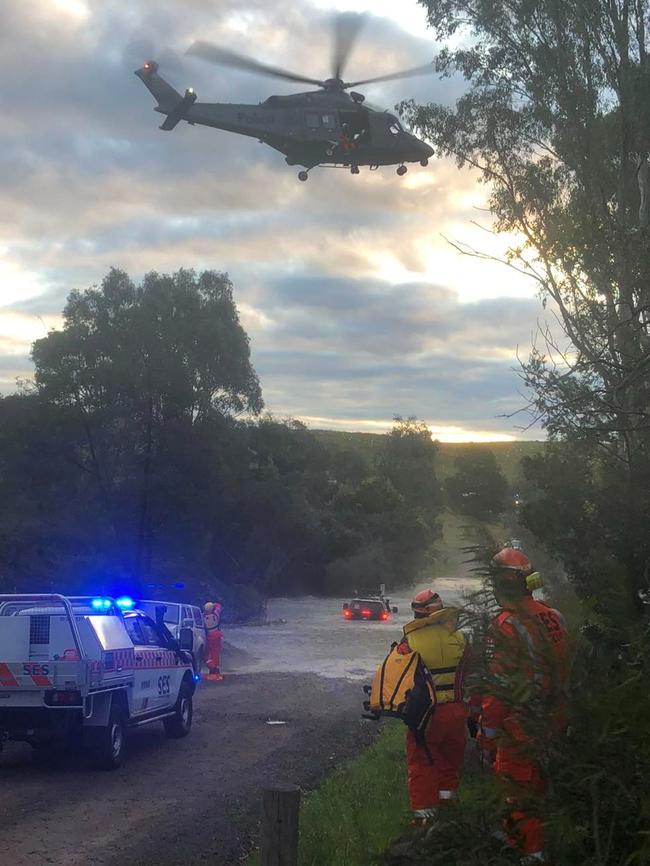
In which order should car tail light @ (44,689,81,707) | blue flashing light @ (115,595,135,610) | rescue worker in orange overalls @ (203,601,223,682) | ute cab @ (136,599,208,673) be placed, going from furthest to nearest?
1. rescue worker in orange overalls @ (203,601,223,682)
2. ute cab @ (136,599,208,673)
3. blue flashing light @ (115,595,135,610)
4. car tail light @ (44,689,81,707)

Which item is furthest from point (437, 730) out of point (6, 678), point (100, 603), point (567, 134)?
point (567, 134)

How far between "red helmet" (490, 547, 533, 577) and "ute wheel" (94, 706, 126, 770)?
794cm

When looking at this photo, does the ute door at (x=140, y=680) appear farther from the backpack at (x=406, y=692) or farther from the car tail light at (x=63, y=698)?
the backpack at (x=406, y=692)

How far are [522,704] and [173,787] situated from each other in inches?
336

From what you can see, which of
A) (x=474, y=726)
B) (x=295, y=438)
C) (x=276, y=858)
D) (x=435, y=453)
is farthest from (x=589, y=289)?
(x=435, y=453)

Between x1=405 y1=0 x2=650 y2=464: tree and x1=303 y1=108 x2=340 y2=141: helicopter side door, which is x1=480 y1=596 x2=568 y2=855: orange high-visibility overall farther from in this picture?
x1=303 y1=108 x2=340 y2=141: helicopter side door

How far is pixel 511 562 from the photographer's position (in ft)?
15.1

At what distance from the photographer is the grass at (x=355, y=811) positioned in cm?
714

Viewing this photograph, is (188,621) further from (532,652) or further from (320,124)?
(532,652)

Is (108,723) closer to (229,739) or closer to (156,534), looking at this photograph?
(229,739)

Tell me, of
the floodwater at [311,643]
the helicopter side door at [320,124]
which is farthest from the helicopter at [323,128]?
the floodwater at [311,643]

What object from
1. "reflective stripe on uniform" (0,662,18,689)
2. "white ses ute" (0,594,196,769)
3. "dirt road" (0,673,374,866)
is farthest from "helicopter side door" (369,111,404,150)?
"reflective stripe on uniform" (0,662,18,689)

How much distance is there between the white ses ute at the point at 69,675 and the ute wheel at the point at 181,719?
137cm

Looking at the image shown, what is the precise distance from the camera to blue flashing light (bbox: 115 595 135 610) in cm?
1354
